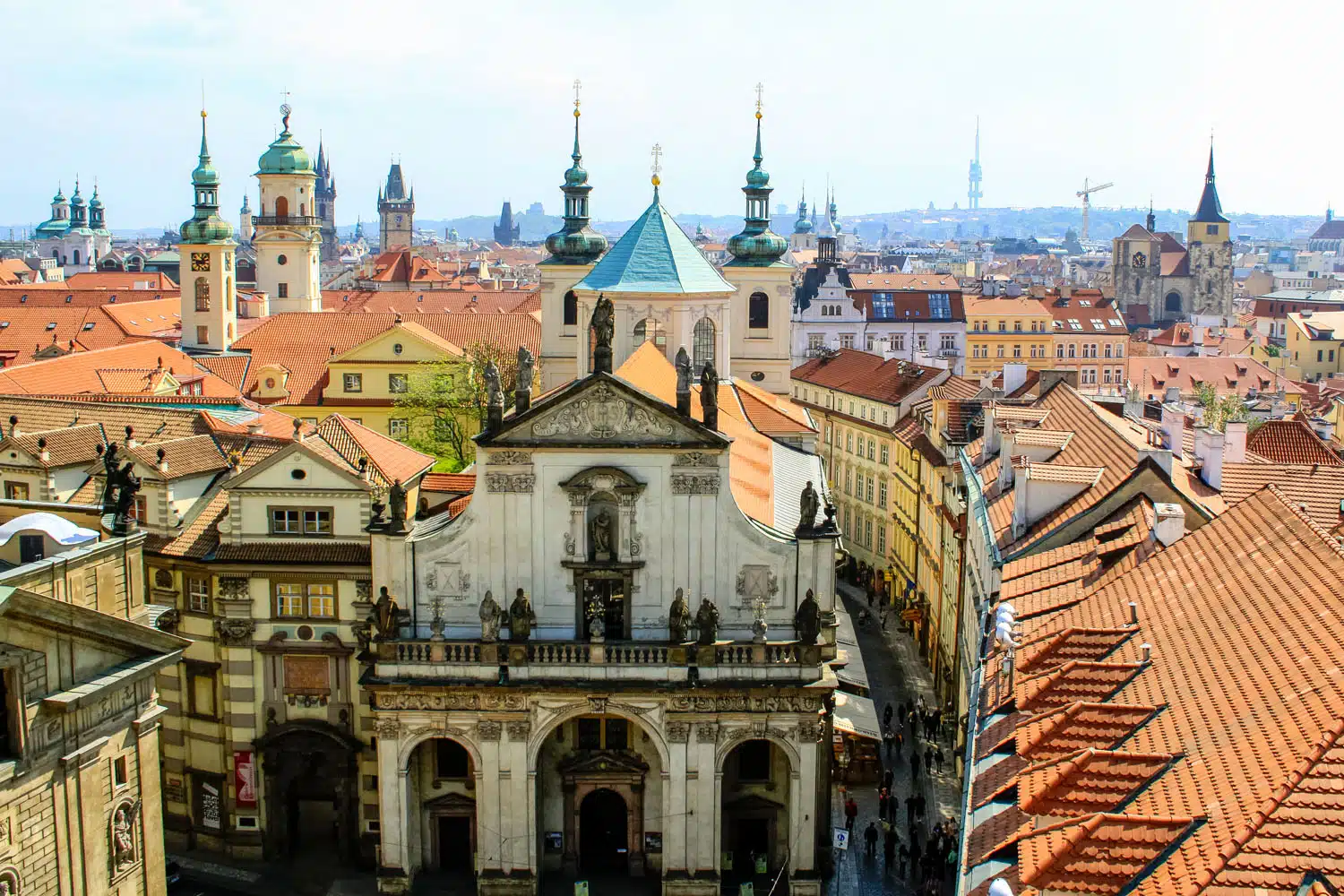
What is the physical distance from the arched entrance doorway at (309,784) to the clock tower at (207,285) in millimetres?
56020

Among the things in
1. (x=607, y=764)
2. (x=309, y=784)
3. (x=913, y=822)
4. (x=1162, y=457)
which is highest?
(x=1162, y=457)

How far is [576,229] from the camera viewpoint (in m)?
81.3

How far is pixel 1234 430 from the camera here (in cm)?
4788

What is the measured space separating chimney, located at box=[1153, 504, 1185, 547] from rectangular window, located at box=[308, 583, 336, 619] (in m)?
21.3

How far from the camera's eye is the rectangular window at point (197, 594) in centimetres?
4453

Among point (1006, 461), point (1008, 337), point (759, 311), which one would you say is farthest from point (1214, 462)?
point (1008, 337)

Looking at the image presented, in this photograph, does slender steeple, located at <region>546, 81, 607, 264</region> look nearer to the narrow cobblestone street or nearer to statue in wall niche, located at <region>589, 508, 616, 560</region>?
the narrow cobblestone street

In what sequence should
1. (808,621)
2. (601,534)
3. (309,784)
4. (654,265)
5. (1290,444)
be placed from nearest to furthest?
(808,621), (601,534), (309,784), (1290,444), (654,265)

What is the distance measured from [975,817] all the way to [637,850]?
18.5m

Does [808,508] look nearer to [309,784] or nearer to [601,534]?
[601,534]

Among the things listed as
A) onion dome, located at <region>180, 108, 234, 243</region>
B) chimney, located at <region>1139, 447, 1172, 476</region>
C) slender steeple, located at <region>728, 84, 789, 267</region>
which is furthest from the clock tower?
chimney, located at <region>1139, 447, 1172, 476</region>

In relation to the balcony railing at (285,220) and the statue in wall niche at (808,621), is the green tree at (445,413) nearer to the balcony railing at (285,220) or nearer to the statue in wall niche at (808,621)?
the statue in wall niche at (808,621)

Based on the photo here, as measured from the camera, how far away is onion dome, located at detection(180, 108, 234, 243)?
10000cm

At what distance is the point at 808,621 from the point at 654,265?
2940cm
